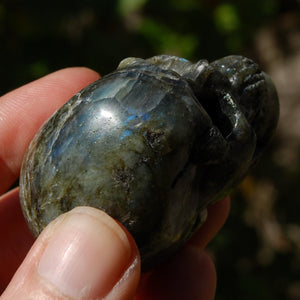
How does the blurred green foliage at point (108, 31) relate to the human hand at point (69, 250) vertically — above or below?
above

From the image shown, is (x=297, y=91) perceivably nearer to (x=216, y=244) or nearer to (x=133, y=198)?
(x=216, y=244)

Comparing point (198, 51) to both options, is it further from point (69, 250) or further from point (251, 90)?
point (69, 250)

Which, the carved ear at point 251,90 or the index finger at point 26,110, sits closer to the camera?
the carved ear at point 251,90

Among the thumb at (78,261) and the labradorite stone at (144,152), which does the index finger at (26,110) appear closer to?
the labradorite stone at (144,152)

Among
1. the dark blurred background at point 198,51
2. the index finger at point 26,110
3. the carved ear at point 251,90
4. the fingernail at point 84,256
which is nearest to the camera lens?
the fingernail at point 84,256

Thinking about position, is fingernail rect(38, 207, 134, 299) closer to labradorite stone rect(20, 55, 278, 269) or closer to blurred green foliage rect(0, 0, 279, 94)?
labradorite stone rect(20, 55, 278, 269)

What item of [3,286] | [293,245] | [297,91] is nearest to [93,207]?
[3,286]

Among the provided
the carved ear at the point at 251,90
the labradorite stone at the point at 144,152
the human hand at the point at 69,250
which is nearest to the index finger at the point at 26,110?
the human hand at the point at 69,250
